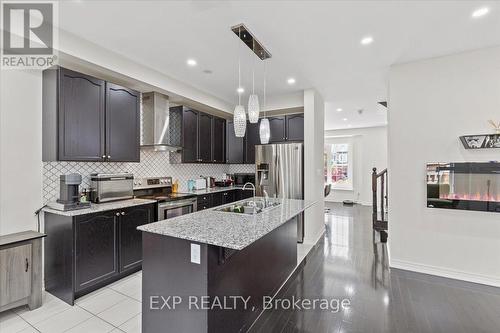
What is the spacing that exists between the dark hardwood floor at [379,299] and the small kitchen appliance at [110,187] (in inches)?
93.0

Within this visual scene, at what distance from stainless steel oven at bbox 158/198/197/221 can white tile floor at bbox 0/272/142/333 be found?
3.52 ft

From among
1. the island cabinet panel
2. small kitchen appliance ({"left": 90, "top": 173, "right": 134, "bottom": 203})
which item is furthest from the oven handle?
the island cabinet panel

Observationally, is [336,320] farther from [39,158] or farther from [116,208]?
[39,158]

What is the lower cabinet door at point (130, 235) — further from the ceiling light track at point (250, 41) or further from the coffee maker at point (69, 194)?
the ceiling light track at point (250, 41)

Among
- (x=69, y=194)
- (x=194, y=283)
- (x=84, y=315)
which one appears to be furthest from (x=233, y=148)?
(x=194, y=283)

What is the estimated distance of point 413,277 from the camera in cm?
305

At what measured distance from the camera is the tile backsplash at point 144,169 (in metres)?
2.77

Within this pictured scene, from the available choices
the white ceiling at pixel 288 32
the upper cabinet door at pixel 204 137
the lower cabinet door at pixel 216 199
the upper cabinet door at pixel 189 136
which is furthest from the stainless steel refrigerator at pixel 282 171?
the white ceiling at pixel 288 32

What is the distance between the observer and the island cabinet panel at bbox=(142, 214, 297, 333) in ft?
5.19

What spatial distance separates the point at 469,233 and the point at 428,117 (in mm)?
1613

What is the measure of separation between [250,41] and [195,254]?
94.7 inches

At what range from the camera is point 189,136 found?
4395mm

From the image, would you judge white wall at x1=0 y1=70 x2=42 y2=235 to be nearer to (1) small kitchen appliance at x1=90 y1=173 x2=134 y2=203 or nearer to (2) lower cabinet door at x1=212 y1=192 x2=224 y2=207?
(1) small kitchen appliance at x1=90 y1=173 x2=134 y2=203

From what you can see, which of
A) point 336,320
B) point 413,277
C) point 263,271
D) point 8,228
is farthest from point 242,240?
point 413,277
